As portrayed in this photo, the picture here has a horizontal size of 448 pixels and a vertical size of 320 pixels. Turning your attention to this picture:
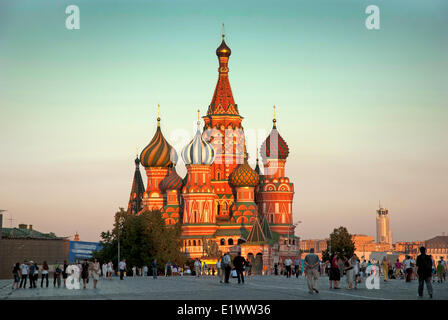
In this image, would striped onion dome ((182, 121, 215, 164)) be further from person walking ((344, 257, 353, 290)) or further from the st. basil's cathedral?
person walking ((344, 257, 353, 290))

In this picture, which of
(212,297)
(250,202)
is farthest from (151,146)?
(212,297)

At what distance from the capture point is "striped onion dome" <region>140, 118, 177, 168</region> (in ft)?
437

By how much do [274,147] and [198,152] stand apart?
1739 cm

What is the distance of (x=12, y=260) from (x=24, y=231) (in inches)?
801

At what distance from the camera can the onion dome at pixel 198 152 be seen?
123000mm

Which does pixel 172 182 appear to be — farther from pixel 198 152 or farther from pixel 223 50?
pixel 223 50

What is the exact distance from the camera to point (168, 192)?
128375 mm

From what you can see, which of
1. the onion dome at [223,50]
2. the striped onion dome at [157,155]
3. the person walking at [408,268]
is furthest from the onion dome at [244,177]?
the person walking at [408,268]

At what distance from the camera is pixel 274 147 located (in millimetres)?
135875

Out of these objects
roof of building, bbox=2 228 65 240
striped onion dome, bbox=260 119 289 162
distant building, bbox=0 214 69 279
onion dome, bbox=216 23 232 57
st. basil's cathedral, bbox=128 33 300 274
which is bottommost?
distant building, bbox=0 214 69 279

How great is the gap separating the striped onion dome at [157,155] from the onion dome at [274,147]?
49.9 feet

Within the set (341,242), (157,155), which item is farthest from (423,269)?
(157,155)

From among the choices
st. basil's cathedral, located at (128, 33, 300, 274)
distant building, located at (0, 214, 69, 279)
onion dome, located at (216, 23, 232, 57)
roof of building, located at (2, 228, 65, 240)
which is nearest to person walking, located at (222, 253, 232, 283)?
distant building, located at (0, 214, 69, 279)

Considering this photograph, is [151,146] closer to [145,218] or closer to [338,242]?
[338,242]
